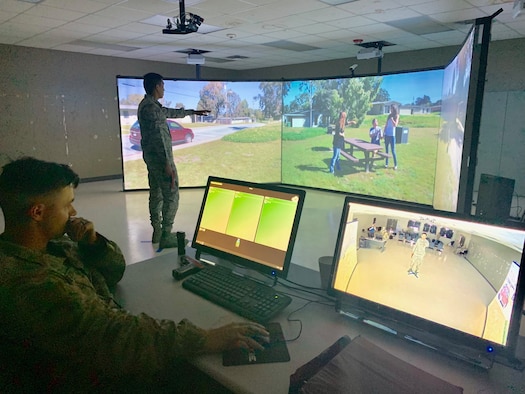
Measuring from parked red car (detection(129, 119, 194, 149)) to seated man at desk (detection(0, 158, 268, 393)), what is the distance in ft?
19.2

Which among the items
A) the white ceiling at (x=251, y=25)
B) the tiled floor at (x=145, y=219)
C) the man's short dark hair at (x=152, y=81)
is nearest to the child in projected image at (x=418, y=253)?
the tiled floor at (x=145, y=219)

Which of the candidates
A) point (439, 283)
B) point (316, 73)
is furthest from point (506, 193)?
point (316, 73)

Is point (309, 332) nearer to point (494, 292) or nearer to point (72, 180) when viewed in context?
point (494, 292)

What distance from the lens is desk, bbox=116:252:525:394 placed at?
94cm

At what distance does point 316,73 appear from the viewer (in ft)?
30.5

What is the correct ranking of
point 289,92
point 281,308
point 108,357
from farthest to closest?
1. point 289,92
2. point 281,308
3. point 108,357

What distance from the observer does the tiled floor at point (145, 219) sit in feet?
13.1

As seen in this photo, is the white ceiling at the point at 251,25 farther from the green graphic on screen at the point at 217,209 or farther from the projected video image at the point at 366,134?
the green graphic on screen at the point at 217,209

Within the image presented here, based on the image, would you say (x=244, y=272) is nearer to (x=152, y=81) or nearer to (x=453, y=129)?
(x=152, y=81)

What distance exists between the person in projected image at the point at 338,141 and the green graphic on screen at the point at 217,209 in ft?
17.4

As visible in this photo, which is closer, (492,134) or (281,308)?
(281,308)

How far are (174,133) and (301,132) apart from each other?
8.05 feet

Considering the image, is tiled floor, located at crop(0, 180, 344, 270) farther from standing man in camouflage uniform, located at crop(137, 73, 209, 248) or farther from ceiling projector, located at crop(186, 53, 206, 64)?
ceiling projector, located at crop(186, 53, 206, 64)

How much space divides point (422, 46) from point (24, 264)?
311 inches
